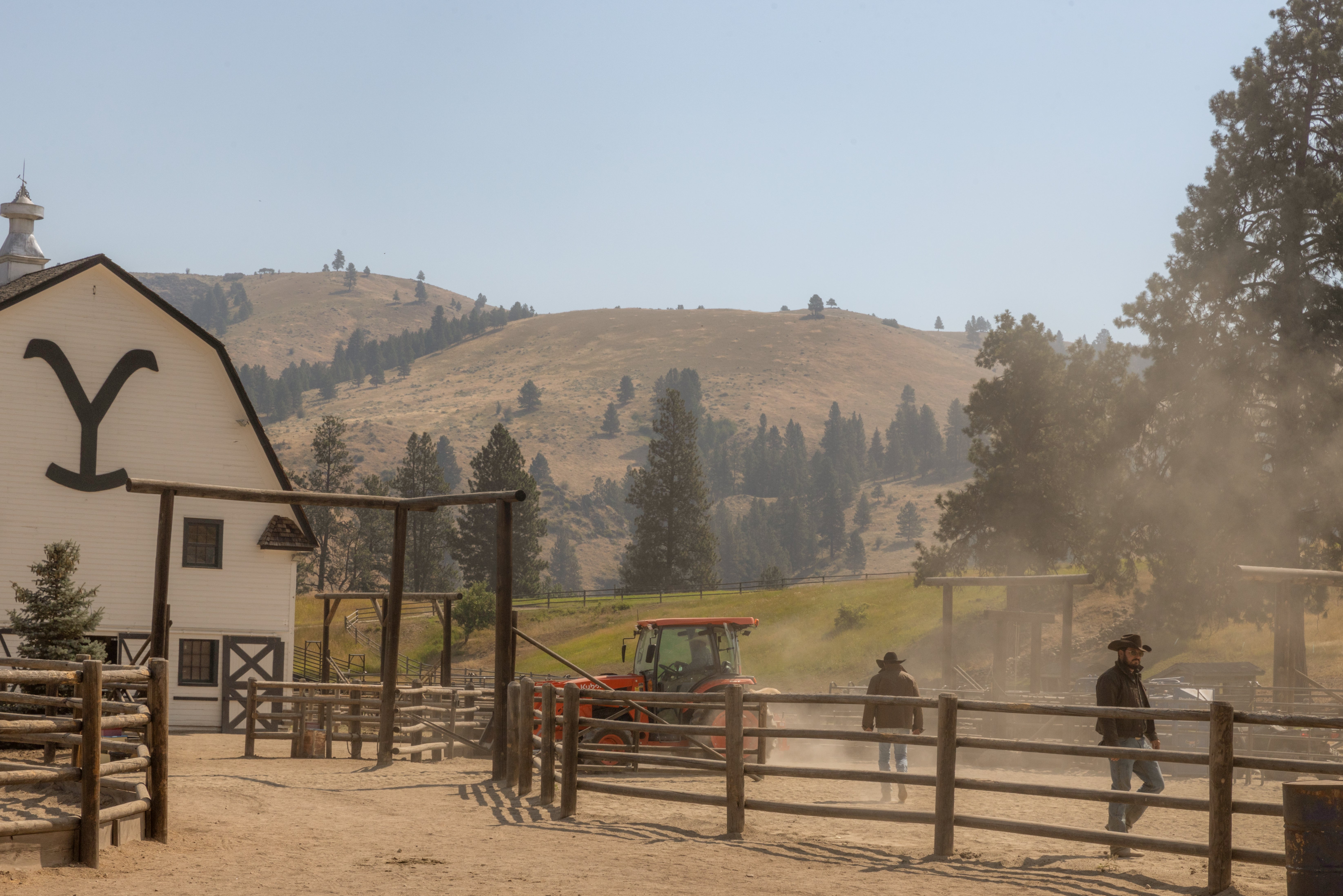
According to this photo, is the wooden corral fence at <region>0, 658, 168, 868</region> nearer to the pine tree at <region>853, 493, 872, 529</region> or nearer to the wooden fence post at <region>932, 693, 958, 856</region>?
the wooden fence post at <region>932, 693, 958, 856</region>

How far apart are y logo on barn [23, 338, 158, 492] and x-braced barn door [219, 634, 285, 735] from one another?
453cm

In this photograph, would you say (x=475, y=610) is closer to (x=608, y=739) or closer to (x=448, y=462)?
(x=608, y=739)

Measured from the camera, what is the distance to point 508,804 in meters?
12.5

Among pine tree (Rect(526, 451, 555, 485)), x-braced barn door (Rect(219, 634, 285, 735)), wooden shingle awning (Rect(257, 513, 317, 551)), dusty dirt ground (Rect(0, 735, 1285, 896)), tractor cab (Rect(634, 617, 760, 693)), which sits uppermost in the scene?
pine tree (Rect(526, 451, 555, 485))

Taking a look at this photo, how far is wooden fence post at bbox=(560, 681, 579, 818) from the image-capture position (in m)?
11.6

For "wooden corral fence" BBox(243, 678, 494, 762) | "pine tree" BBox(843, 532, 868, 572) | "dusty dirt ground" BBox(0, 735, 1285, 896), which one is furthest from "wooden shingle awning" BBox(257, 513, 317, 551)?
"pine tree" BBox(843, 532, 868, 572)

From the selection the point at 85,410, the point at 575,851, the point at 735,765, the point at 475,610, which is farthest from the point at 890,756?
the point at 475,610

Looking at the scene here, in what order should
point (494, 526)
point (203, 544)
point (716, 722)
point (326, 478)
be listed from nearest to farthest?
point (716, 722)
point (203, 544)
point (494, 526)
point (326, 478)

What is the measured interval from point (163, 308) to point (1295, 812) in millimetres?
25034

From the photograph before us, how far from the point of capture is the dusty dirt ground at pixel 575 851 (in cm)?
839

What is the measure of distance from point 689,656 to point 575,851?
862 centimetres

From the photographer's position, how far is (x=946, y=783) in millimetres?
9617

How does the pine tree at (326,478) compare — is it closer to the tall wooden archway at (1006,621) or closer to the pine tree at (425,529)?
the pine tree at (425,529)

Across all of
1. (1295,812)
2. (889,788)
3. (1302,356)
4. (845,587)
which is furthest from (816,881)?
(845,587)
